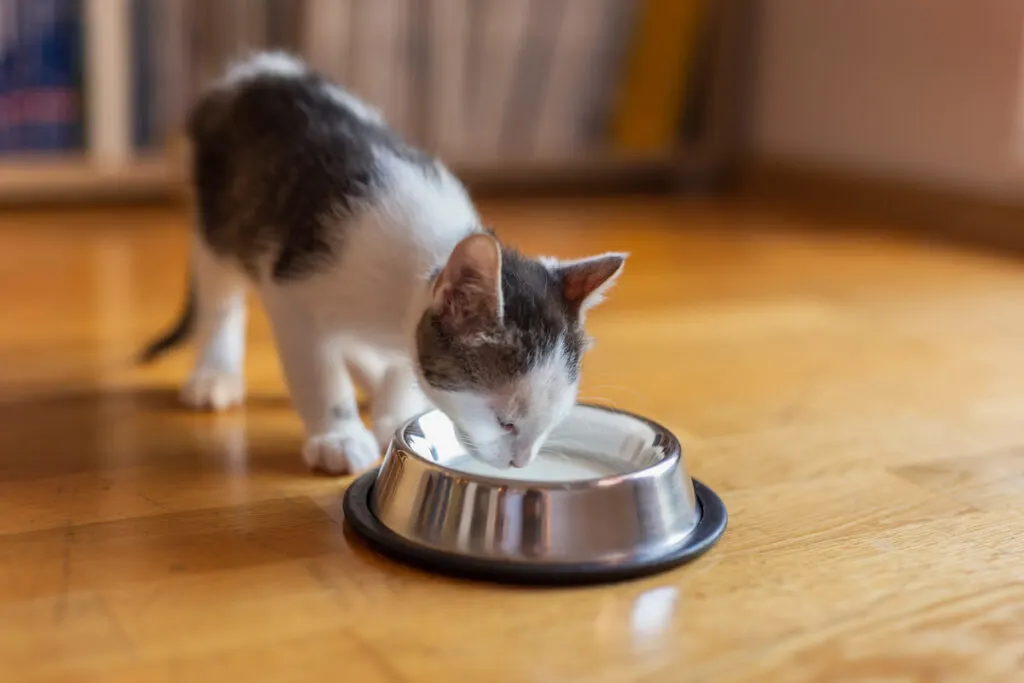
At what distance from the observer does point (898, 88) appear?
12.0ft

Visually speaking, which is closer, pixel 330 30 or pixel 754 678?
pixel 754 678

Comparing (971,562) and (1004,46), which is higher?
(1004,46)

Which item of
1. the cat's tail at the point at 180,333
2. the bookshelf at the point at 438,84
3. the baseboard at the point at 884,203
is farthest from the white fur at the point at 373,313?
the baseboard at the point at 884,203

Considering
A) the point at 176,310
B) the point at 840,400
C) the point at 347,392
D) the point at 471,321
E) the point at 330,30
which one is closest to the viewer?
the point at 471,321

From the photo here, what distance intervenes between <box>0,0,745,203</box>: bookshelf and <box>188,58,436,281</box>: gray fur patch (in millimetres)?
1566

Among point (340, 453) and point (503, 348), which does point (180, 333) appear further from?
point (503, 348)

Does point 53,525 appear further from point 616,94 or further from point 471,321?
point 616,94

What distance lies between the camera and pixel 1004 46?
3.25 meters

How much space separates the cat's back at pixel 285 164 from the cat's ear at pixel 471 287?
0.95 feet

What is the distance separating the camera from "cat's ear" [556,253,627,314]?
137 cm

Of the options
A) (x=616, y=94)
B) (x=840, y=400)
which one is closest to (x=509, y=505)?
(x=840, y=400)

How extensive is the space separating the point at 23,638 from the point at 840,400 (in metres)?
1.29

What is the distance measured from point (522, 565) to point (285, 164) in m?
0.77

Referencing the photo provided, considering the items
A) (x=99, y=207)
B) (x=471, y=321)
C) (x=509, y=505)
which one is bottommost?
(x=99, y=207)
